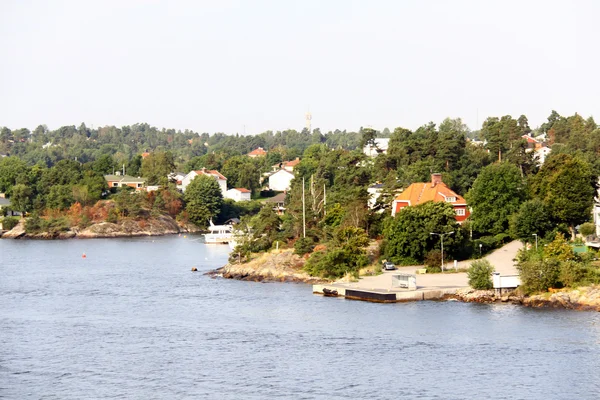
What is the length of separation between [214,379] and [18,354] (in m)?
9.28

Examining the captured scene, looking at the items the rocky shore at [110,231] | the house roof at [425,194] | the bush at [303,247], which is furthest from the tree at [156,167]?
the bush at [303,247]

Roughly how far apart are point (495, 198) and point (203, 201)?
169 feet

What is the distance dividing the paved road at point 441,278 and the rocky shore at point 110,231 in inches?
2072

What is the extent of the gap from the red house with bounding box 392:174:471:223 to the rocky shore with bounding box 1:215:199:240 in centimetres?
4279

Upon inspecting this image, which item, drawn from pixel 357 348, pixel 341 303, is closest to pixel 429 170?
pixel 341 303

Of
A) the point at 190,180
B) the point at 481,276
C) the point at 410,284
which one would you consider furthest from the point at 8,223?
the point at 481,276

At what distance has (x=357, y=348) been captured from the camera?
41125 mm

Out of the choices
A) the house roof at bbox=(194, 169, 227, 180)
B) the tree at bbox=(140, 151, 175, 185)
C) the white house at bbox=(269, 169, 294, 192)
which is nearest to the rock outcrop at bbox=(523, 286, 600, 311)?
the tree at bbox=(140, 151, 175, 185)

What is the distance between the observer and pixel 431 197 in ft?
224

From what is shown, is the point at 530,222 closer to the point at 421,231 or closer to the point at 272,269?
the point at 421,231

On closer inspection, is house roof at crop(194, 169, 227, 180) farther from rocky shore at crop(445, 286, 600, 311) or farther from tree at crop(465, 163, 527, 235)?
rocky shore at crop(445, 286, 600, 311)

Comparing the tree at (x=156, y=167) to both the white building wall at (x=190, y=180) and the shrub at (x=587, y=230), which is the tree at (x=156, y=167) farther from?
the shrub at (x=587, y=230)

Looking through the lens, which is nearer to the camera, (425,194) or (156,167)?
(425,194)

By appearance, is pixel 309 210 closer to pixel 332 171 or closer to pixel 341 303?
pixel 341 303
